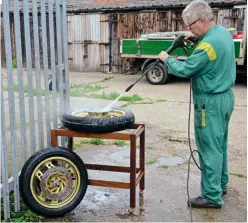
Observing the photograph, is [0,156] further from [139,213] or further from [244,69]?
[244,69]

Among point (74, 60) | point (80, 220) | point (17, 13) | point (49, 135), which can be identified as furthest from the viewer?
point (74, 60)

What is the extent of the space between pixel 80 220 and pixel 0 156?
98cm

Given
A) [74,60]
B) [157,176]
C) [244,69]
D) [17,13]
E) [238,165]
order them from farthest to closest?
1. [74,60]
2. [244,69]
3. [238,165]
4. [157,176]
5. [17,13]

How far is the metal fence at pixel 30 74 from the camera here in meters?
3.28

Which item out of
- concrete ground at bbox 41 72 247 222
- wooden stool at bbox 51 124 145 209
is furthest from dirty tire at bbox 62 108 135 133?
concrete ground at bbox 41 72 247 222

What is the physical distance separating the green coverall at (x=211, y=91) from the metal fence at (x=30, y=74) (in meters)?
1.28

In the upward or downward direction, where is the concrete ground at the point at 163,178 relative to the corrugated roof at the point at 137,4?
downward

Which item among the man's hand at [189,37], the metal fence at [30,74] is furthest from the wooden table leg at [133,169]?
the man's hand at [189,37]

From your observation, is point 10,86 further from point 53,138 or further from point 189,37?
point 189,37

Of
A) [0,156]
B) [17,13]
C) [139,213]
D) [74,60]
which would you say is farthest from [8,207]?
[74,60]

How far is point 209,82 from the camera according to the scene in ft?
11.5

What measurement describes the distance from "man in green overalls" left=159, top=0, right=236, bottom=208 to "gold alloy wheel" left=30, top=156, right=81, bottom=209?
131 cm

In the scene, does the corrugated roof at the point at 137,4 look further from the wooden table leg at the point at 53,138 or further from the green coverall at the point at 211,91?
the wooden table leg at the point at 53,138

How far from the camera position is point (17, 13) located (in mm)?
3232
